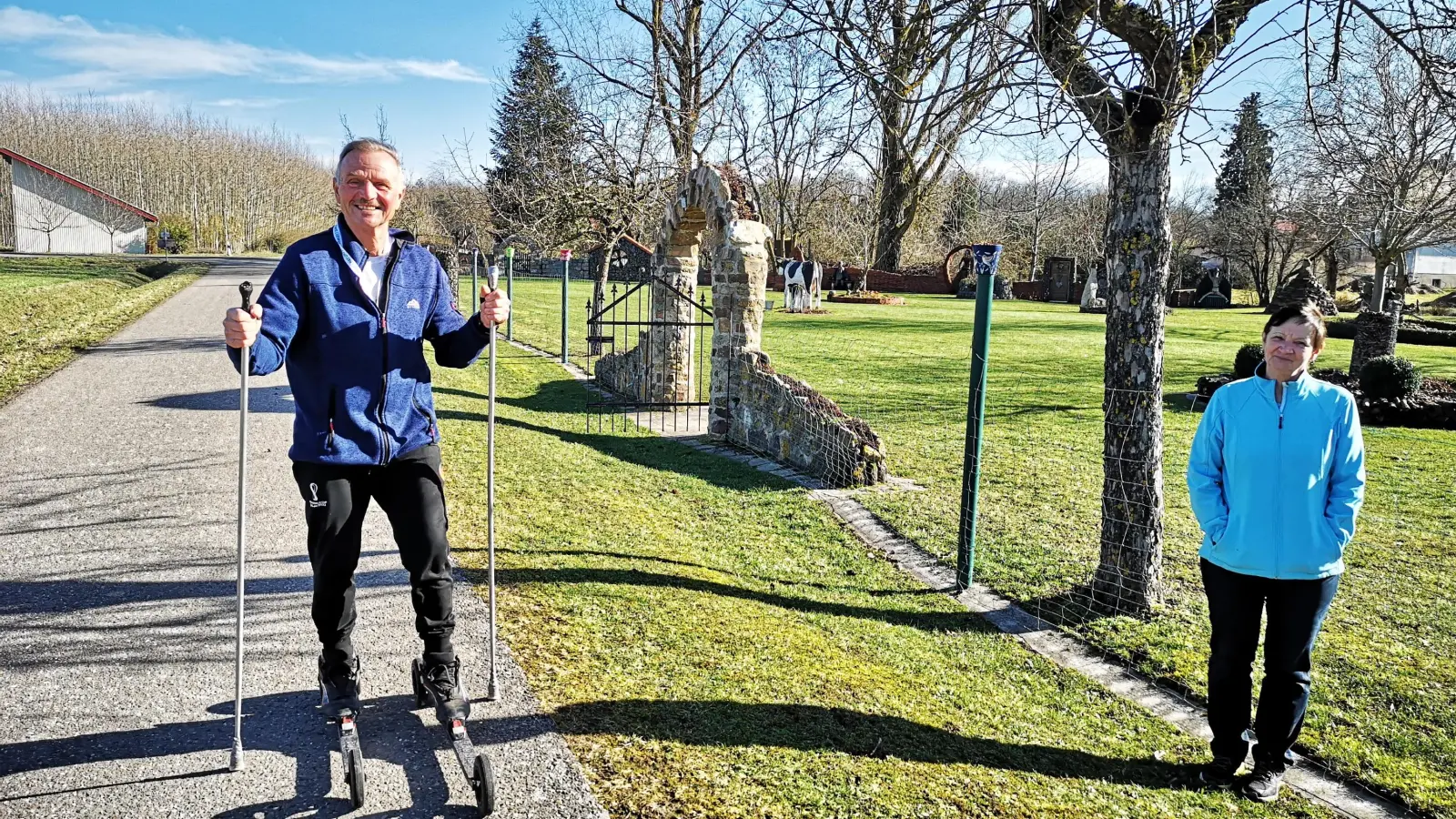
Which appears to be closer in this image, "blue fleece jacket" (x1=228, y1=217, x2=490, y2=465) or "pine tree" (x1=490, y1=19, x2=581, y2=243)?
"blue fleece jacket" (x1=228, y1=217, x2=490, y2=465)

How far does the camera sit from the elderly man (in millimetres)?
3178

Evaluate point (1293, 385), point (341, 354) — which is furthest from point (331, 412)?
point (1293, 385)

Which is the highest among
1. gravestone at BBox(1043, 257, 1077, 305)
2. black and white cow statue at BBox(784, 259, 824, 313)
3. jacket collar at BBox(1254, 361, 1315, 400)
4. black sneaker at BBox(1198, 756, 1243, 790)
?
gravestone at BBox(1043, 257, 1077, 305)

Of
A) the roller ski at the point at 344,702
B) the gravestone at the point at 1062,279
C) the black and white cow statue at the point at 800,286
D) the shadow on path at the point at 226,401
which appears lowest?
the roller ski at the point at 344,702

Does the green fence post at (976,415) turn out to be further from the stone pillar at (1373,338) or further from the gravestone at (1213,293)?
the gravestone at (1213,293)

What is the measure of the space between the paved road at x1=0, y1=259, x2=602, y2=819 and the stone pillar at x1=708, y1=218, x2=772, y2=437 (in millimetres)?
4951

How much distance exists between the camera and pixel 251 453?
807 centimetres

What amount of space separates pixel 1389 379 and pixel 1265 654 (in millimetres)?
11371

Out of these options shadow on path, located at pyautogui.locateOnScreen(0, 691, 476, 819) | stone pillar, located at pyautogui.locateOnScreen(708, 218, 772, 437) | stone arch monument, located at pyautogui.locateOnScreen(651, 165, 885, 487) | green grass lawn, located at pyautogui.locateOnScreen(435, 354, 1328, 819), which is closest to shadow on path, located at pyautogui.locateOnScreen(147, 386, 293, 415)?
green grass lawn, located at pyautogui.locateOnScreen(435, 354, 1328, 819)

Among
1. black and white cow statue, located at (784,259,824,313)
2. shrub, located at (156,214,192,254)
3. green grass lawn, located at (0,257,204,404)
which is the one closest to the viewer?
green grass lawn, located at (0,257,204,404)

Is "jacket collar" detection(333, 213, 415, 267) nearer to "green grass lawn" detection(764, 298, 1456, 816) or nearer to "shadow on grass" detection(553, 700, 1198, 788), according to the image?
"shadow on grass" detection(553, 700, 1198, 788)

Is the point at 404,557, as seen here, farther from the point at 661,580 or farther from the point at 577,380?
the point at 577,380

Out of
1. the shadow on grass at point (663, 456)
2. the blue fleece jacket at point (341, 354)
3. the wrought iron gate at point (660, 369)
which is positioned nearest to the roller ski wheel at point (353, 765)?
the blue fleece jacket at point (341, 354)

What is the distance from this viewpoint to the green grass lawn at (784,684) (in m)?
3.46
